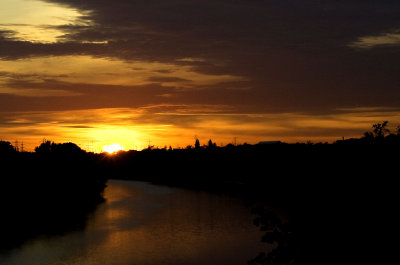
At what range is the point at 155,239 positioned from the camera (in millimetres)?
56969

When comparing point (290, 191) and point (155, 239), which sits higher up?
point (290, 191)

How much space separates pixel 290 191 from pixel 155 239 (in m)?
36.3

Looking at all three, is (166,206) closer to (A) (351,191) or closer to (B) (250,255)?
(B) (250,255)

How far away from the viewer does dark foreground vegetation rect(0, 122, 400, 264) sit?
36.0ft

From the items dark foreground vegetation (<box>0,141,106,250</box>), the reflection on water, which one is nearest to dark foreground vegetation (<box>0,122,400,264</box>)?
dark foreground vegetation (<box>0,141,106,250</box>)

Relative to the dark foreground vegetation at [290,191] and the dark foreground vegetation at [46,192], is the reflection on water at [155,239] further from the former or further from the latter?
the dark foreground vegetation at [290,191]

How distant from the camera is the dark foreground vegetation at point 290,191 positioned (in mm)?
10977

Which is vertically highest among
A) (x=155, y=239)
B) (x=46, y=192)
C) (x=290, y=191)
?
(x=290, y=191)

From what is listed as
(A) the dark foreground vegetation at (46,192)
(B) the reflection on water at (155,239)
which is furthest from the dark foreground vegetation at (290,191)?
(B) the reflection on water at (155,239)

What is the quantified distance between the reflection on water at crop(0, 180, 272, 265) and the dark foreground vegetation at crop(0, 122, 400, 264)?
15.3 feet

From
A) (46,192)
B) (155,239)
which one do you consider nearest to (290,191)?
(155,239)

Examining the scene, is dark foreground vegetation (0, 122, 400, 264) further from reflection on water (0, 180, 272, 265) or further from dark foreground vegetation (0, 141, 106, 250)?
reflection on water (0, 180, 272, 265)

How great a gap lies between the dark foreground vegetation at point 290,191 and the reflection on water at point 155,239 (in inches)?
183

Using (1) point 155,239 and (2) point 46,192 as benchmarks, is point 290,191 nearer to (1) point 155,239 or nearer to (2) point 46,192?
(1) point 155,239
